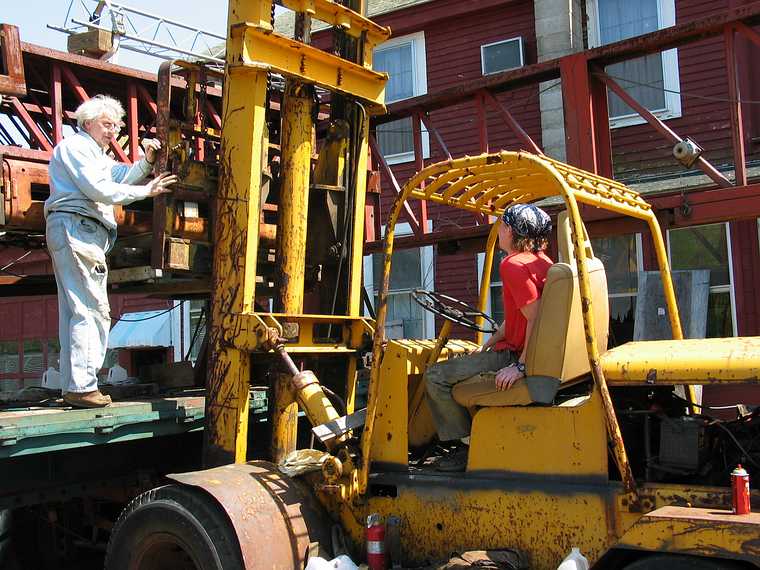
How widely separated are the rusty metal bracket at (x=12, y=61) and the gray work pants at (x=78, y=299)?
1.58 metres

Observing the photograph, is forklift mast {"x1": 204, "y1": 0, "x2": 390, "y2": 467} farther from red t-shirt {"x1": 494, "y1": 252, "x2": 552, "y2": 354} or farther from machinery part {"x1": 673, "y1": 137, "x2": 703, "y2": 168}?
machinery part {"x1": 673, "y1": 137, "x2": 703, "y2": 168}

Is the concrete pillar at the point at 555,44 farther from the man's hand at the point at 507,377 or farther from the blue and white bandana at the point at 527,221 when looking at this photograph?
the man's hand at the point at 507,377

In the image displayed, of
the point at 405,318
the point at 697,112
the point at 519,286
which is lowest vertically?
the point at 519,286

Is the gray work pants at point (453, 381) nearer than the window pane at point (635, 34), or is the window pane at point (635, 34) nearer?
the gray work pants at point (453, 381)

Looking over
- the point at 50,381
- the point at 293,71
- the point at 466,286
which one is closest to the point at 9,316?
the point at 466,286

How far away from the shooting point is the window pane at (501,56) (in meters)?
14.8

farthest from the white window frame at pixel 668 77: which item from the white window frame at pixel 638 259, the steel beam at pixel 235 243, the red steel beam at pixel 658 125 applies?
the steel beam at pixel 235 243

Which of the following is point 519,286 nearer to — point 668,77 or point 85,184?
point 85,184

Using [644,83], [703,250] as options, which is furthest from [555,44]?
[703,250]

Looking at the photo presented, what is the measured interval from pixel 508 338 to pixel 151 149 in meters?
2.81

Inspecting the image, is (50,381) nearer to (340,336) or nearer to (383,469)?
(340,336)

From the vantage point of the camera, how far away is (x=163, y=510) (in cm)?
478

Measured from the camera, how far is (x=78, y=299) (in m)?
5.64

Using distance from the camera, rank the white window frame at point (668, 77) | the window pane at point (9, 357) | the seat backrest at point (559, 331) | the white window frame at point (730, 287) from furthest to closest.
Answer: the window pane at point (9, 357), the white window frame at point (668, 77), the white window frame at point (730, 287), the seat backrest at point (559, 331)
